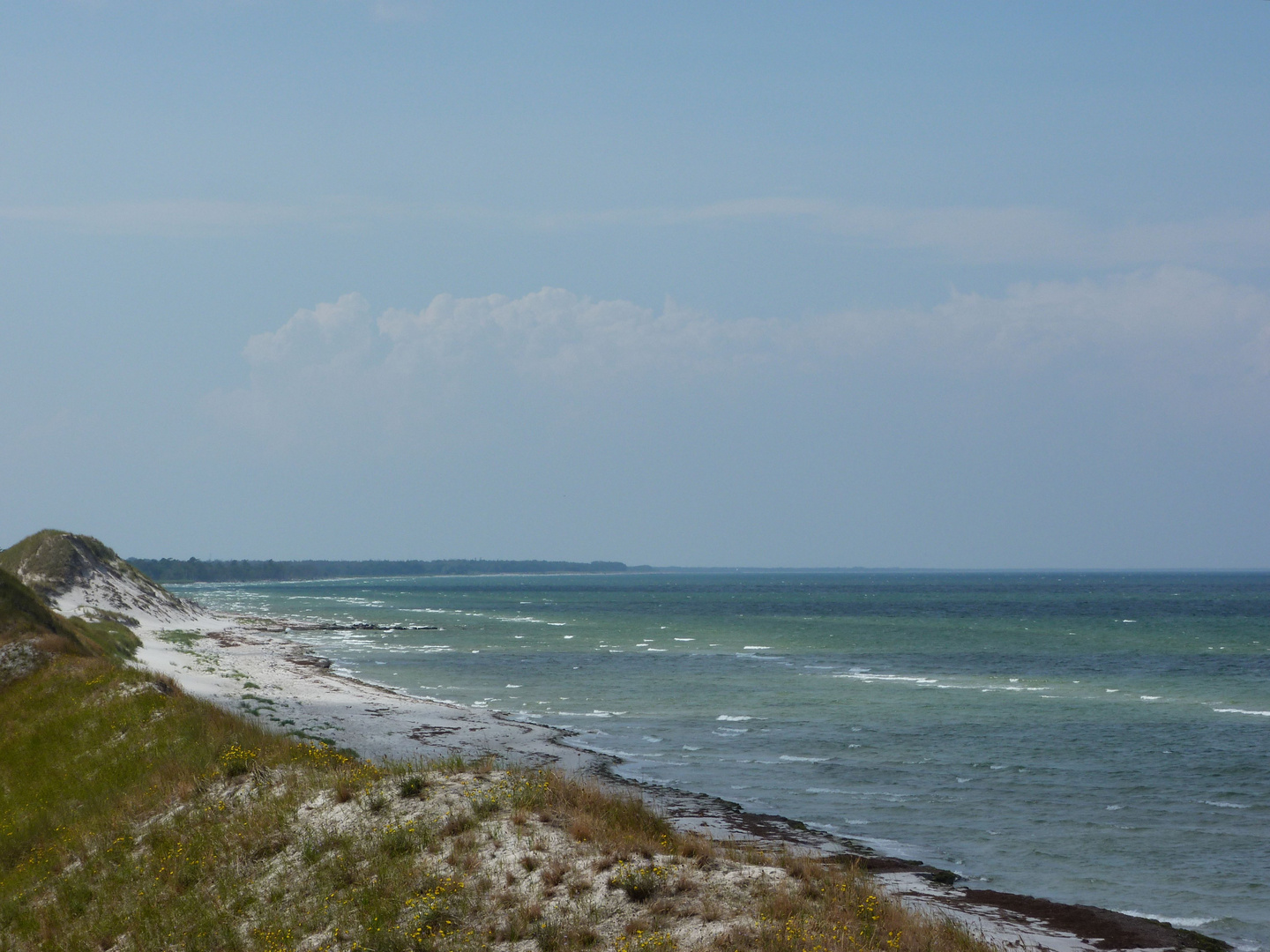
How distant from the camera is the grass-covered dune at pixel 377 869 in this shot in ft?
42.9

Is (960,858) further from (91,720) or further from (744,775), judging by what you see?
(91,720)

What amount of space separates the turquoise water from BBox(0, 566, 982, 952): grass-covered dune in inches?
305

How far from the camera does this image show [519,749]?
32406 millimetres

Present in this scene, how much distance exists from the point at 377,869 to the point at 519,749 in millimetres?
17764

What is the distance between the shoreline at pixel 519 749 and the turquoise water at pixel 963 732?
117 centimetres

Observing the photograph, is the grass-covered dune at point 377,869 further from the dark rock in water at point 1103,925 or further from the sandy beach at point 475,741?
the dark rock in water at point 1103,925

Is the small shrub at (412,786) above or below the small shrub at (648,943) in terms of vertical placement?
above

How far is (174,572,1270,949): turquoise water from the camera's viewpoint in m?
22.0

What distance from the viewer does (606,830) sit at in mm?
15531

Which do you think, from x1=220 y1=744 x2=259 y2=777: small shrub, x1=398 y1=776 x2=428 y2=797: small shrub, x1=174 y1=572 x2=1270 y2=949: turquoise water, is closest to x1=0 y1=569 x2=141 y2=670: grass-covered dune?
x1=220 y1=744 x2=259 y2=777: small shrub

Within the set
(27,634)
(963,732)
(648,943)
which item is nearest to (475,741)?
(27,634)

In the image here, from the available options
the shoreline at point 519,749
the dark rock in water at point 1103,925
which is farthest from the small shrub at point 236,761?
the dark rock in water at point 1103,925

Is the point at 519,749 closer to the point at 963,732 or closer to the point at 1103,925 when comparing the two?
the point at 963,732

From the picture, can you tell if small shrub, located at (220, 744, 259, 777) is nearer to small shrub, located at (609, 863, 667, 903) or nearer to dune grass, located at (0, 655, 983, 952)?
dune grass, located at (0, 655, 983, 952)
